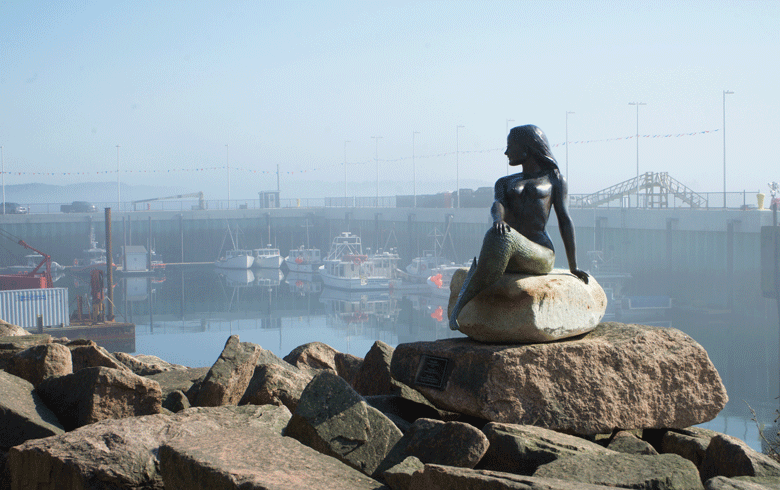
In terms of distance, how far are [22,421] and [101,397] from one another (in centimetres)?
52

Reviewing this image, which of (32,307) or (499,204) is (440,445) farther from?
(32,307)

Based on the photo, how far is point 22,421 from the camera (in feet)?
14.9

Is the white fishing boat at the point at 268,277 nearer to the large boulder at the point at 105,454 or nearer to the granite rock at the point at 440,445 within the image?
the large boulder at the point at 105,454

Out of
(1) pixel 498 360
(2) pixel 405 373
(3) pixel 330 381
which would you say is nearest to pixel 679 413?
(1) pixel 498 360

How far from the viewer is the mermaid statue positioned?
210 inches

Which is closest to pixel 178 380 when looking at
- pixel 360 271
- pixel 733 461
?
pixel 733 461

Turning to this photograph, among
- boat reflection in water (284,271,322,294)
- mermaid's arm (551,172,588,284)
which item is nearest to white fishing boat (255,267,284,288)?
boat reflection in water (284,271,322,294)

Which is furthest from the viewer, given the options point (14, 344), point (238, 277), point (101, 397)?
point (238, 277)

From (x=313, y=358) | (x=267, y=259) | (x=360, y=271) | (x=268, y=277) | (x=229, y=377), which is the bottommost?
(x=268, y=277)

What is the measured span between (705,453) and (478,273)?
208 centimetres

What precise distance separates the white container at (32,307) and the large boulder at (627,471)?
40.6 m

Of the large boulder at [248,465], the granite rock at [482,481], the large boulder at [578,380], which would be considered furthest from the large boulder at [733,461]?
the large boulder at [248,465]

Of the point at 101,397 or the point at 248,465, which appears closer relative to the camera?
the point at 248,465

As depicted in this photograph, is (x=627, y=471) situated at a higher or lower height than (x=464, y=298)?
lower
